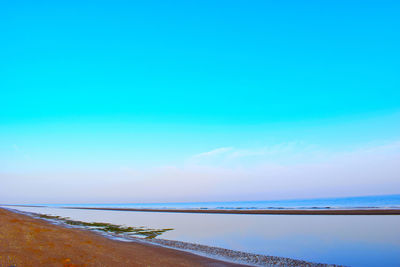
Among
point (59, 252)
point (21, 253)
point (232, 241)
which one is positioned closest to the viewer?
point (21, 253)

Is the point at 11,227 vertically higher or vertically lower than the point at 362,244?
higher

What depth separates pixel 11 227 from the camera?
64.5 ft

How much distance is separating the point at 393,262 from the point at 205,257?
1391 centimetres

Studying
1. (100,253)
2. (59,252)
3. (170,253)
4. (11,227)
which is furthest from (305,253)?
(11,227)

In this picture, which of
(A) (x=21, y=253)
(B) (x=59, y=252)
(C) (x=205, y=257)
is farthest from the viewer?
(C) (x=205, y=257)

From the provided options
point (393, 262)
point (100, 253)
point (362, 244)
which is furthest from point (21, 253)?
point (362, 244)

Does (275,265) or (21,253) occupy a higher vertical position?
(21,253)

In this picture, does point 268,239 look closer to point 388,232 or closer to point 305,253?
point 305,253

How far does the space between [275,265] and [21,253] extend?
1636 centimetres

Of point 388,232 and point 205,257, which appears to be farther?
point 388,232

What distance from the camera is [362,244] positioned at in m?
A: 25.5

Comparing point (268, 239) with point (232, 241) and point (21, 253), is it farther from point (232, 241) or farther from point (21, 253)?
point (21, 253)

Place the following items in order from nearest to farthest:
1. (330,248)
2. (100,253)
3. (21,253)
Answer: (21,253), (100,253), (330,248)

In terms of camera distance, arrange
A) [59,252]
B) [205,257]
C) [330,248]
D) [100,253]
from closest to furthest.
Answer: [59,252] → [100,253] → [205,257] → [330,248]
